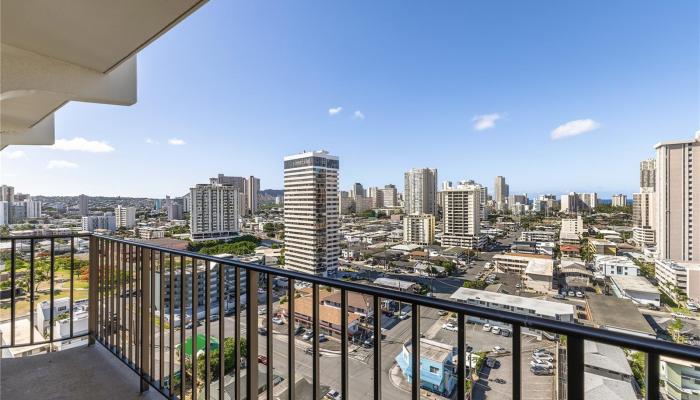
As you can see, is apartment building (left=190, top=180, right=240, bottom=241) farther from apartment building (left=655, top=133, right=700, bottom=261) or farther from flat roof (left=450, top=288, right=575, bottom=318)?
apartment building (left=655, top=133, right=700, bottom=261)

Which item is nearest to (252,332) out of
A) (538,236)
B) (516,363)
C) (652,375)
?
(516,363)

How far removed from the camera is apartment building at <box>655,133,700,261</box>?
9141 millimetres

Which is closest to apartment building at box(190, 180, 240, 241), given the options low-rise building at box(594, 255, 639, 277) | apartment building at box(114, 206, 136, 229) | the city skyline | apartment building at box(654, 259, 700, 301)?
the city skyline

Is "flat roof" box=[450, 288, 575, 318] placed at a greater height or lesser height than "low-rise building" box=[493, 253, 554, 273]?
greater

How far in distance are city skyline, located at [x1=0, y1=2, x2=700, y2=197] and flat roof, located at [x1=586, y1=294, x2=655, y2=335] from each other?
22.7 ft

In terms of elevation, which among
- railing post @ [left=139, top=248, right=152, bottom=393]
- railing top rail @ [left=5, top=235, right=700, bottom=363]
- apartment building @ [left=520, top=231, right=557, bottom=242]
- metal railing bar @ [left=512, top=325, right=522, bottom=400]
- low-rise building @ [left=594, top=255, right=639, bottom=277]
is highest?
railing top rail @ [left=5, top=235, right=700, bottom=363]

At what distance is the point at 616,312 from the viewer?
6766mm

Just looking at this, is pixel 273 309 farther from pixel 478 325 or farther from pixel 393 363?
pixel 478 325

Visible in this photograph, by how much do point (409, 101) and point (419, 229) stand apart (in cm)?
991

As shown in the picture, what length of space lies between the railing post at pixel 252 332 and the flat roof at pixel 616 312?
19.4 ft

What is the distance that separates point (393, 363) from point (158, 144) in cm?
1478

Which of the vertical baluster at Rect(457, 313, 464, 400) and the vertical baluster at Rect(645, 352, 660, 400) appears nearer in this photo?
the vertical baluster at Rect(645, 352, 660, 400)

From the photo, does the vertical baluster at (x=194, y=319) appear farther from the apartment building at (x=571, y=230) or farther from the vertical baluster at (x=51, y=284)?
the apartment building at (x=571, y=230)

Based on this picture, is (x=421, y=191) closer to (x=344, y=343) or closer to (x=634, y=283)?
(x=634, y=283)
